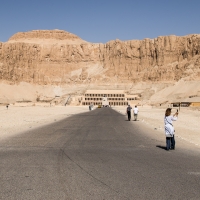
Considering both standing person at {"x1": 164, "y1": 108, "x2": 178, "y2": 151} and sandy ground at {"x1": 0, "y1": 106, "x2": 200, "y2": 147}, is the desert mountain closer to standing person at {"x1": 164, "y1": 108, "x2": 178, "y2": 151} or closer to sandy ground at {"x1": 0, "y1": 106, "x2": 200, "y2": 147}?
sandy ground at {"x1": 0, "y1": 106, "x2": 200, "y2": 147}

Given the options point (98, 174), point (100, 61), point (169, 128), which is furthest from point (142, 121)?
point (100, 61)

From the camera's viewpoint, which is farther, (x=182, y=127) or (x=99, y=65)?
(x=99, y=65)

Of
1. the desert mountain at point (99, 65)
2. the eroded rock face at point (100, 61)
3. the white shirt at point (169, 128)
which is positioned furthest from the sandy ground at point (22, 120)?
the eroded rock face at point (100, 61)

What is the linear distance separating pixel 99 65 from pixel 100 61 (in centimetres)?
257

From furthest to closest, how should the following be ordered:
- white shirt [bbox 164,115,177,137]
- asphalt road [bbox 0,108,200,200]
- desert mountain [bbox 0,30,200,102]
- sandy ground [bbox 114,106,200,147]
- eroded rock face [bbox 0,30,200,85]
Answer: eroded rock face [bbox 0,30,200,85], desert mountain [bbox 0,30,200,102], sandy ground [bbox 114,106,200,147], white shirt [bbox 164,115,177,137], asphalt road [bbox 0,108,200,200]

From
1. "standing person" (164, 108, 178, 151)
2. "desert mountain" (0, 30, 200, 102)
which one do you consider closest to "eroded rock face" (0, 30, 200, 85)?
"desert mountain" (0, 30, 200, 102)

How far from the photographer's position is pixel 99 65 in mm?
167375

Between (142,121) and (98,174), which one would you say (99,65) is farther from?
(98,174)

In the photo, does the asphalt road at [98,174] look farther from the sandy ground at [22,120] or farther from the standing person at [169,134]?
the sandy ground at [22,120]

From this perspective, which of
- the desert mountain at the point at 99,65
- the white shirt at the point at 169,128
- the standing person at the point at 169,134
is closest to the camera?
the standing person at the point at 169,134

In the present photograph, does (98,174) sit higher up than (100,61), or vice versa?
(100,61)

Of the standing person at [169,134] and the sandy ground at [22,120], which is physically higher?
the standing person at [169,134]

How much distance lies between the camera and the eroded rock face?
15162 centimetres

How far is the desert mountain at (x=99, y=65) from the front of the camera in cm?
14500
